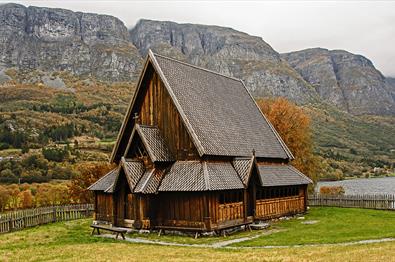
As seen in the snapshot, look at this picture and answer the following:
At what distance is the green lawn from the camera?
24.3 meters

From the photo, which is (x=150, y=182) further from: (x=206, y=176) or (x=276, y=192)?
(x=276, y=192)

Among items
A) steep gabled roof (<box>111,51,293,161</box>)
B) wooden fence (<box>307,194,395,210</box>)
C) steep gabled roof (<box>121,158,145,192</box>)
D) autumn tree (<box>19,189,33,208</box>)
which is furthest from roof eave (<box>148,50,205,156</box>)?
autumn tree (<box>19,189,33,208</box>)

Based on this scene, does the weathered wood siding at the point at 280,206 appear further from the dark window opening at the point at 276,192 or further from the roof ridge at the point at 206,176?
the roof ridge at the point at 206,176

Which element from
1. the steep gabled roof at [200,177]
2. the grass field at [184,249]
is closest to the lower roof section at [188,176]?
the steep gabled roof at [200,177]

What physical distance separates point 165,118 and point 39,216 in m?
13.9

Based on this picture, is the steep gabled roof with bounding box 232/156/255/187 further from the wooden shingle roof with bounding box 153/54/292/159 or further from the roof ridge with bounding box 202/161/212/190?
the roof ridge with bounding box 202/161/212/190

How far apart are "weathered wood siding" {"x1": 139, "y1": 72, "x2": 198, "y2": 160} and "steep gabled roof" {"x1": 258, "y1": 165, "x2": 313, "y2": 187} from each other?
6.20m

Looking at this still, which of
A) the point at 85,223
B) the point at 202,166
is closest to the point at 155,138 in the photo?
the point at 202,166

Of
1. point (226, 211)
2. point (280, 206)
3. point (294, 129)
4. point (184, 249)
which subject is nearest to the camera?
point (184, 249)

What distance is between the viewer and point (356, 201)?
1833 inches

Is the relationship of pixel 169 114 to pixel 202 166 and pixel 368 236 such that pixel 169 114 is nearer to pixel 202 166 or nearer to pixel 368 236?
pixel 202 166

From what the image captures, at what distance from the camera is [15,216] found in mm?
33938

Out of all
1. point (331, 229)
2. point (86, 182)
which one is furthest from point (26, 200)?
point (331, 229)

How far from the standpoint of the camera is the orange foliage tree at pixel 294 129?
55.8 metres
